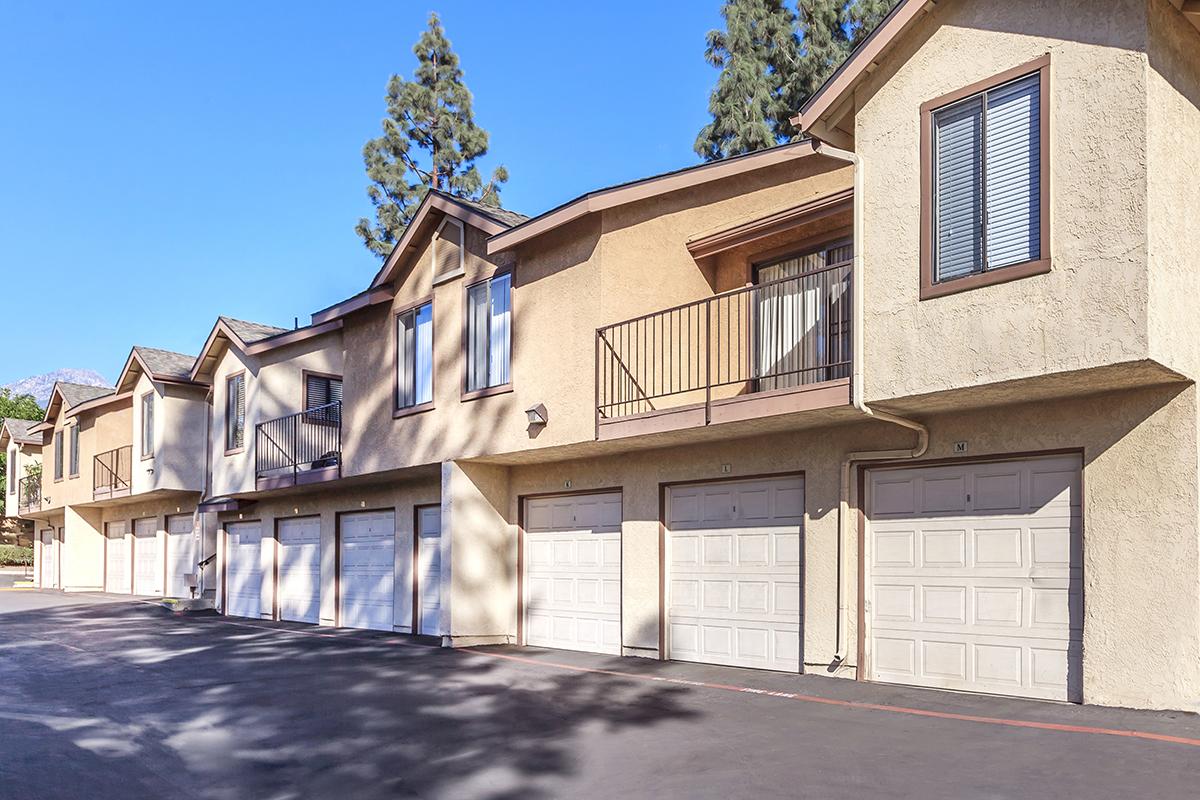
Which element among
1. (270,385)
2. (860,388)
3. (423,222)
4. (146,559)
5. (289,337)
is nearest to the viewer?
(860,388)

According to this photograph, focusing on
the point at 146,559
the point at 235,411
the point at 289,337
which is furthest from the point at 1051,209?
the point at 146,559

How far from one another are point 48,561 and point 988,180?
40886 mm

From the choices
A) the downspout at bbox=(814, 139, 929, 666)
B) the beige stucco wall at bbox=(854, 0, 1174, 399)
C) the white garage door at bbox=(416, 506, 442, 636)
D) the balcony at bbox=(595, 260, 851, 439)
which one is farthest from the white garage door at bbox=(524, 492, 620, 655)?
the beige stucco wall at bbox=(854, 0, 1174, 399)

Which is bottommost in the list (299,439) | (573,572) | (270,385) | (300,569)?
(300,569)

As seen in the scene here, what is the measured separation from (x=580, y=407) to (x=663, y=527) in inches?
79.2

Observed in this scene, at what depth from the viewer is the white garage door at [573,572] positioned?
591 inches

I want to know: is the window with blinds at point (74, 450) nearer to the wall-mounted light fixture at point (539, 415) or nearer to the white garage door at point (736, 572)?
the wall-mounted light fixture at point (539, 415)

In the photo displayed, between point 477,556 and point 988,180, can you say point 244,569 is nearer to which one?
point 477,556

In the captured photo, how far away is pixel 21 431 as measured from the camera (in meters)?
43.5

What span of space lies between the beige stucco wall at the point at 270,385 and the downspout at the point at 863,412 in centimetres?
1345

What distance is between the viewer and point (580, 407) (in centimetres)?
1400

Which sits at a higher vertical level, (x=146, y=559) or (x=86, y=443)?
(x=86, y=443)

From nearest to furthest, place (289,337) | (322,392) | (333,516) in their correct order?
(333,516)
(289,337)
(322,392)

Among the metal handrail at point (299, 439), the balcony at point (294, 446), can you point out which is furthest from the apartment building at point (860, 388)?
the metal handrail at point (299, 439)
